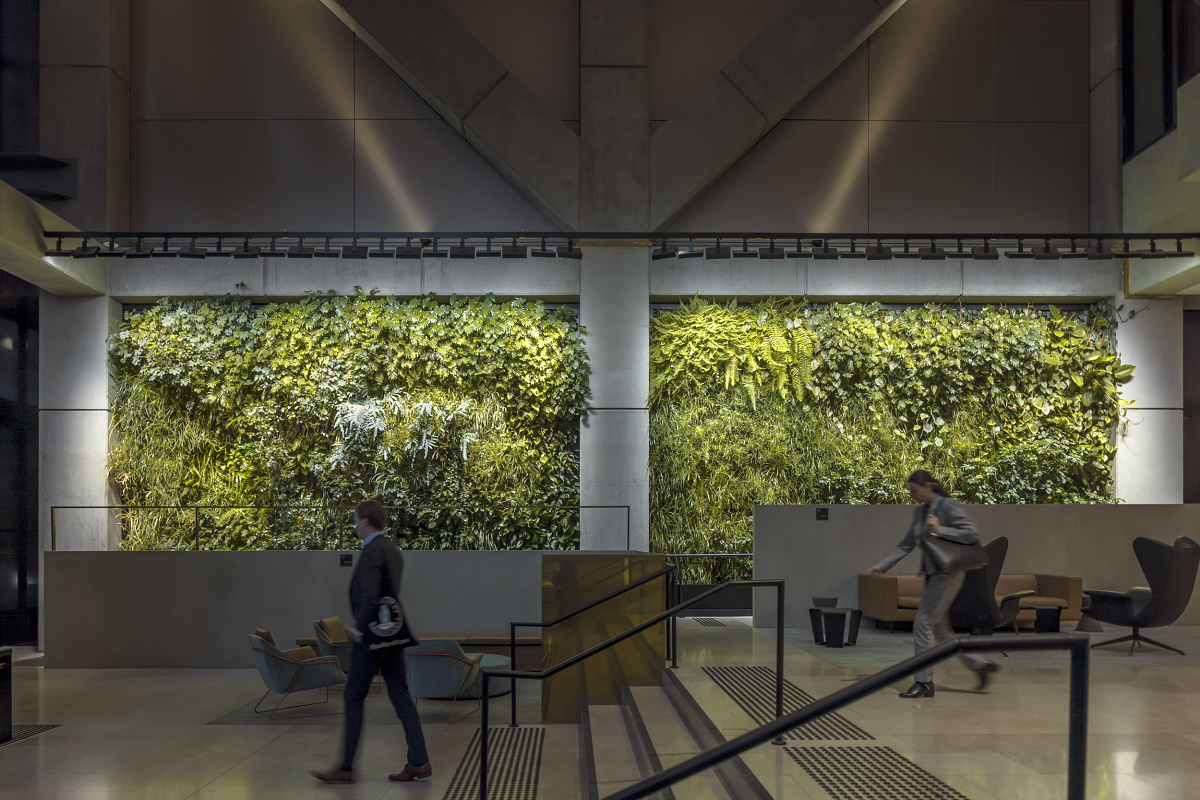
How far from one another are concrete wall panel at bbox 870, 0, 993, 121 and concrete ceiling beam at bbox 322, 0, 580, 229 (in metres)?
4.13

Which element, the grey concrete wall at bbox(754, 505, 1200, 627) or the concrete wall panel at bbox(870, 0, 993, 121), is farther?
the concrete wall panel at bbox(870, 0, 993, 121)

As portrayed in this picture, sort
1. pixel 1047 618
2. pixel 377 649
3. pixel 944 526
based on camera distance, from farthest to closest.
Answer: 1. pixel 1047 618
2. pixel 944 526
3. pixel 377 649

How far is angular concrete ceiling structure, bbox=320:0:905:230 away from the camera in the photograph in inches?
388

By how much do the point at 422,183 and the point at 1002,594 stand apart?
8.16 meters

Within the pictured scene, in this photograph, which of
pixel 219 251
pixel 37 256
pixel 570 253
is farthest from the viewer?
pixel 570 253

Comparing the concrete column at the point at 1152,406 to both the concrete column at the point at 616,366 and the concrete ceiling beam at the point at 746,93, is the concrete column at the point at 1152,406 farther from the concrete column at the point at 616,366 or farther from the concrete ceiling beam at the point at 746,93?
the concrete column at the point at 616,366

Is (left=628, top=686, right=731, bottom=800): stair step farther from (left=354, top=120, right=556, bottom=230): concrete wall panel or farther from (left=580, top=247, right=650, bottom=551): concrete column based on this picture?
(left=354, top=120, right=556, bottom=230): concrete wall panel

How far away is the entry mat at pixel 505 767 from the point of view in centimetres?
479

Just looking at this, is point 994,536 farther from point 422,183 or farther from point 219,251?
point 219,251

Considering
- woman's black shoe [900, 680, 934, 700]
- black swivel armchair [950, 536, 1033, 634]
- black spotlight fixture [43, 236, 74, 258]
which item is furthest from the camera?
black spotlight fixture [43, 236, 74, 258]

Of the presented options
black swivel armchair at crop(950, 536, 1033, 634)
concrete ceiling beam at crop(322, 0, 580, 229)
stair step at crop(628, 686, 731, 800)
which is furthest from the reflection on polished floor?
concrete ceiling beam at crop(322, 0, 580, 229)

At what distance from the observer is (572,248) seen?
962cm

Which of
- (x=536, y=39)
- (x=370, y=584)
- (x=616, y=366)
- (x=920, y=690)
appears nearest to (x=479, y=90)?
(x=536, y=39)

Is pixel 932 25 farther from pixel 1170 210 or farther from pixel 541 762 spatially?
pixel 541 762
